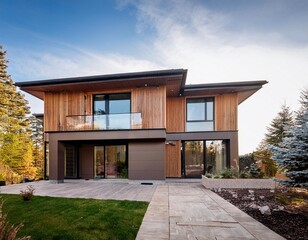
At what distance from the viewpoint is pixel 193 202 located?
659cm

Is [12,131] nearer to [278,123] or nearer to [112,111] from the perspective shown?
[112,111]

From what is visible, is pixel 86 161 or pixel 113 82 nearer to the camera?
pixel 113 82

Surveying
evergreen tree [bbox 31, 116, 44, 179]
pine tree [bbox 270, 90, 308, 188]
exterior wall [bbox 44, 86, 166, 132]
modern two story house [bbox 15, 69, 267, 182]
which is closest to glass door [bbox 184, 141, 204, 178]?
modern two story house [bbox 15, 69, 267, 182]

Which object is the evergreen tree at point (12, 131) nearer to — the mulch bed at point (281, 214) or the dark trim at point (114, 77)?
the dark trim at point (114, 77)

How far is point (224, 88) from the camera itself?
12438mm

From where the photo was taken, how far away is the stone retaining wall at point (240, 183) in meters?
9.43

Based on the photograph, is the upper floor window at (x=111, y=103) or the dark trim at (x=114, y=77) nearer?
the dark trim at (x=114, y=77)

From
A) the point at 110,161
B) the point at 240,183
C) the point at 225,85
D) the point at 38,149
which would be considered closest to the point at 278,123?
the point at 225,85

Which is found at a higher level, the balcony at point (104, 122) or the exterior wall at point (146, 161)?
the balcony at point (104, 122)

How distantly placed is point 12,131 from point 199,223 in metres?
25.6

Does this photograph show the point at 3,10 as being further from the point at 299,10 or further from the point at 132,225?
the point at 299,10

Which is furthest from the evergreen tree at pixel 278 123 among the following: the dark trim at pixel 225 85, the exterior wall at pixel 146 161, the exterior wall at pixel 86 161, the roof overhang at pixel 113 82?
the exterior wall at pixel 86 161

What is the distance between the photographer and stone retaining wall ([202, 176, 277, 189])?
9.43 metres

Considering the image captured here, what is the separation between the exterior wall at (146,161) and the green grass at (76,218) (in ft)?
15.7
